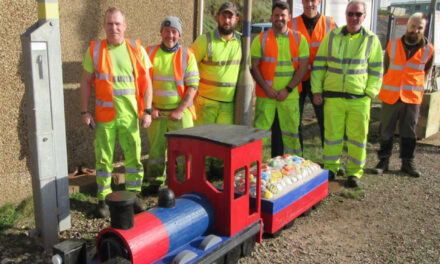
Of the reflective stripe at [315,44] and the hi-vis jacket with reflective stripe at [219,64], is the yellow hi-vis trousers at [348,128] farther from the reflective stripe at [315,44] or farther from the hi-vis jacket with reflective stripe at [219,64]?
the hi-vis jacket with reflective stripe at [219,64]

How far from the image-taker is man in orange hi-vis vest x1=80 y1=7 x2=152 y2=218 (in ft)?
14.8

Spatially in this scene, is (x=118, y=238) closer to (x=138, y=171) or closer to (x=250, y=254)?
(x=250, y=254)

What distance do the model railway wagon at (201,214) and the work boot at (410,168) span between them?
3.11m

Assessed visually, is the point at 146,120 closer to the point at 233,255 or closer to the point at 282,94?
the point at 233,255

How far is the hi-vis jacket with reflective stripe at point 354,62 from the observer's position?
224 inches

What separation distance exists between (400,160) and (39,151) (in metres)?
5.90

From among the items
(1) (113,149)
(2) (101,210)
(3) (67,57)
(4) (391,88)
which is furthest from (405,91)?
(3) (67,57)

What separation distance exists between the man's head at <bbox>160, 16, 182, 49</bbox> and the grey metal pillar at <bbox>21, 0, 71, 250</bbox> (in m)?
1.29

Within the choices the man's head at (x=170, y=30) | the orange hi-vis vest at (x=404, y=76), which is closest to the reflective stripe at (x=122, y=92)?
the man's head at (x=170, y=30)

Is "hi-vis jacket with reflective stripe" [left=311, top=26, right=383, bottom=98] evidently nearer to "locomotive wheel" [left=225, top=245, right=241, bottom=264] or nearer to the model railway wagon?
the model railway wagon

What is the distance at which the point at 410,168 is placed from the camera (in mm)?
6762

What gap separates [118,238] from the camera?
10.1 feet

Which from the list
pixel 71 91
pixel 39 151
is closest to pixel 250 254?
pixel 39 151

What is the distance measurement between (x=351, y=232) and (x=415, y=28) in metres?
3.34
